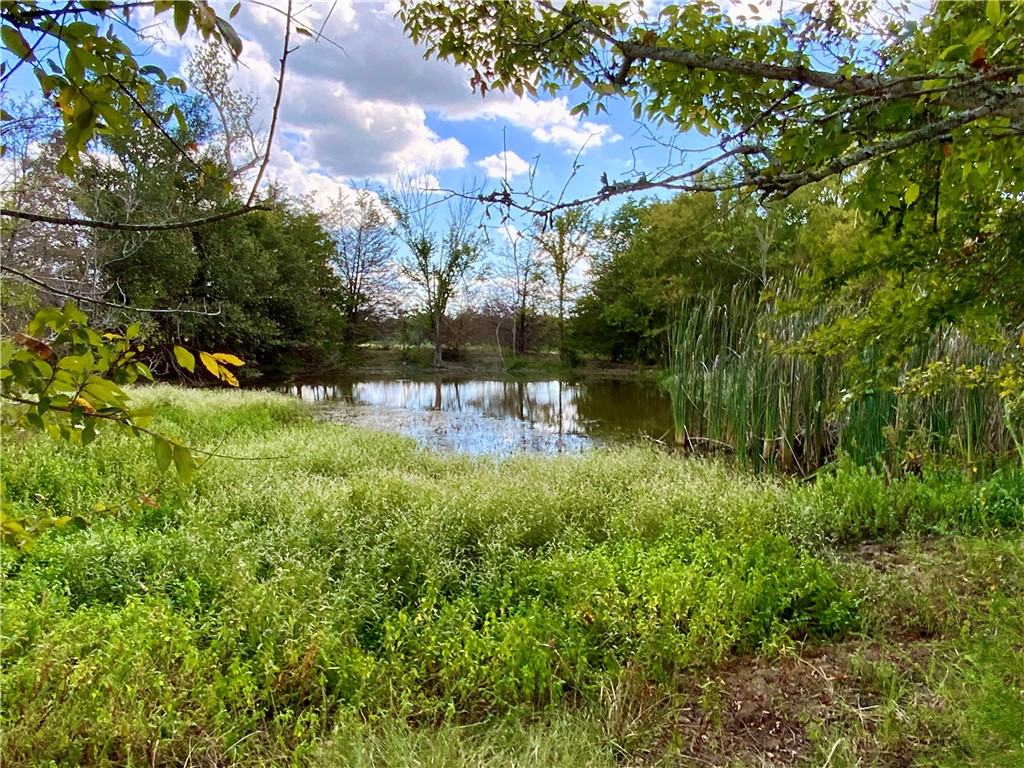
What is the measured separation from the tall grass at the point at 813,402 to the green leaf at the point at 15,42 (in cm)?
236

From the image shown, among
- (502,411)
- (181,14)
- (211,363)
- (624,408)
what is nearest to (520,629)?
(211,363)

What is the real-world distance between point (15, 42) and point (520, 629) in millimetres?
2104

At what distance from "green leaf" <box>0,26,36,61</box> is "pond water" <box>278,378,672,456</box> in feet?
20.7

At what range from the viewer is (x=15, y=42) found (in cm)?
62

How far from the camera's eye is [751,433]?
5.90 metres

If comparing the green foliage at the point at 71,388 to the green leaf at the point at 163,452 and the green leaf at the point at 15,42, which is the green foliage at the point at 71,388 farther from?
the green leaf at the point at 15,42

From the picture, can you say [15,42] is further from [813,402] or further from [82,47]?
[813,402]

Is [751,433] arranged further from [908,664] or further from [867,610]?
→ [908,664]

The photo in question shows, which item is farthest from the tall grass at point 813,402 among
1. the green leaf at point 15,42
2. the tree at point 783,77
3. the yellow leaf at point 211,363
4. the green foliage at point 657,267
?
the green foliage at point 657,267

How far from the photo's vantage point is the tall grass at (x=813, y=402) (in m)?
4.08

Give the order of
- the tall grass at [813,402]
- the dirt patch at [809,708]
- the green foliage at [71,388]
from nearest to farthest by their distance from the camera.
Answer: the green foliage at [71,388]
the dirt patch at [809,708]
the tall grass at [813,402]

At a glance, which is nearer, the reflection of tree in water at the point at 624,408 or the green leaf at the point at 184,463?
the green leaf at the point at 184,463

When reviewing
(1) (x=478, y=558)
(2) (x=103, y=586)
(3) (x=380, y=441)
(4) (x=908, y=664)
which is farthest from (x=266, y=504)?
(4) (x=908, y=664)

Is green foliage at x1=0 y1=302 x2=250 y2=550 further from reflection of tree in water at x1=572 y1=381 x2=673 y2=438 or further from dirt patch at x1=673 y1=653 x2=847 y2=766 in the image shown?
reflection of tree in water at x1=572 y1=381 x2=673 y2=438
